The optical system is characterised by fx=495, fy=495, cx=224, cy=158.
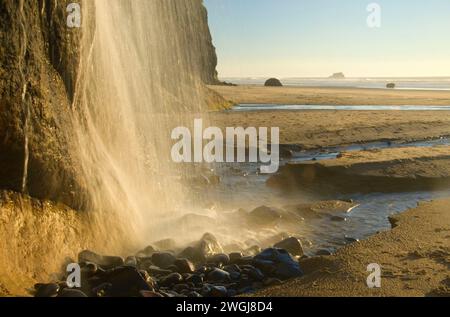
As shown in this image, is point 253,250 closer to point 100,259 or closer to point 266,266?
point 266,266

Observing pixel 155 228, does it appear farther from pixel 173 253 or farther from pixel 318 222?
pixel 318 222

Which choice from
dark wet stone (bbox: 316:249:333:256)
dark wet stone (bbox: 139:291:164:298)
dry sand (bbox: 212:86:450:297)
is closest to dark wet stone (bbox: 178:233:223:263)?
dry sand (bbox: 212:86:450:297)

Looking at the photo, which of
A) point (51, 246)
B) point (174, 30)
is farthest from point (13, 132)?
point (174, 30)

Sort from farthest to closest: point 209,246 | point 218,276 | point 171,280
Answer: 1. point 209,246
2. point 218,276
3. point 171,280

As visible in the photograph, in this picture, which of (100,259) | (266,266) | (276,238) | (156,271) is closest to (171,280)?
(156,271)

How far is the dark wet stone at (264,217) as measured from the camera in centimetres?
862

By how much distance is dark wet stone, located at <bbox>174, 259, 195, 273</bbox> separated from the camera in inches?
231

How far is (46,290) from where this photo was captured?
472 centimetres

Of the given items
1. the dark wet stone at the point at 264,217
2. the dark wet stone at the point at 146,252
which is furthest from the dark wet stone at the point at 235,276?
the dark wet stone at the point at 264,217

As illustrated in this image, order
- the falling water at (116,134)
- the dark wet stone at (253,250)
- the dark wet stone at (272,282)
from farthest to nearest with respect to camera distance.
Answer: the dark wet stone at (253,250) < the falling water at (116,134) < the dark wet stone at (272,282)

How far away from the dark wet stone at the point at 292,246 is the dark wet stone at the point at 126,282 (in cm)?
240

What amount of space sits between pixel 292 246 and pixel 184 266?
1793mm

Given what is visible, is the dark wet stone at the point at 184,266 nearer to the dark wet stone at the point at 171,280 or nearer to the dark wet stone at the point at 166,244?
the dark wet stone at the point at 171,280

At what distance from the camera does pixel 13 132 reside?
5191 mm
